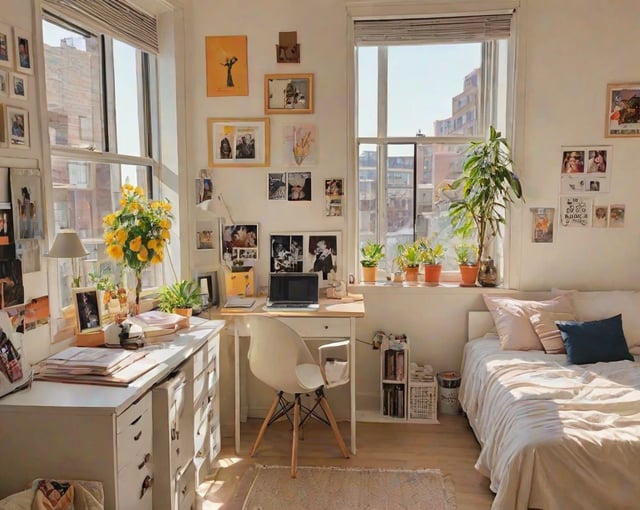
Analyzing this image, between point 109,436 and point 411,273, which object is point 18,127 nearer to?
point 109,436

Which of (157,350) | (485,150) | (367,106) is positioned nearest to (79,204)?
(157,350)

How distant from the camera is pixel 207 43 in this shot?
148 inches

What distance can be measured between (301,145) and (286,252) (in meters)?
0.72

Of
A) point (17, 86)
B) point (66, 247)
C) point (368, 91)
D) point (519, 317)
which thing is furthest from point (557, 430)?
point (17, 86)

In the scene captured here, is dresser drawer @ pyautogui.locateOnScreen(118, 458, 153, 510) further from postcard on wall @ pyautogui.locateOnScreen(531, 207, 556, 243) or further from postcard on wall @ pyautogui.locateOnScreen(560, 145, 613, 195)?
postcard on wall @ pyautogui.locateOnScreen(560, 145, 613, 195)

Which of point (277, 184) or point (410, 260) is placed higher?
point (277, 184)

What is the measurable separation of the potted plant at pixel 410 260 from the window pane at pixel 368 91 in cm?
83

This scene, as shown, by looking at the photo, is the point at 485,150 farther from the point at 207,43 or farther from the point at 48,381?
the point at 48,381

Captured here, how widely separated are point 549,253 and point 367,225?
1.23m

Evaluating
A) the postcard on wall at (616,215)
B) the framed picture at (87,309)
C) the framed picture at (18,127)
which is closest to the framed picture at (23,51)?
the framed picture at (18,127)

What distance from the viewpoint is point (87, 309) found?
2.65 m

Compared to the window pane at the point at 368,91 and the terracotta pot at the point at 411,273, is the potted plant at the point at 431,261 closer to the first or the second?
the terracotta pot at the point at 411,273

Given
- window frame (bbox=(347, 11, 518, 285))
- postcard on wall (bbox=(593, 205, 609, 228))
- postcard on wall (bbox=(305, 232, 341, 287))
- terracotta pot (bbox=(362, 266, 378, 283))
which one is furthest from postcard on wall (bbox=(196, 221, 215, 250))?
postcard on wall (bbox=(593, 205, 609, 228))

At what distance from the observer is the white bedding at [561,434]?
2301 millimetres
